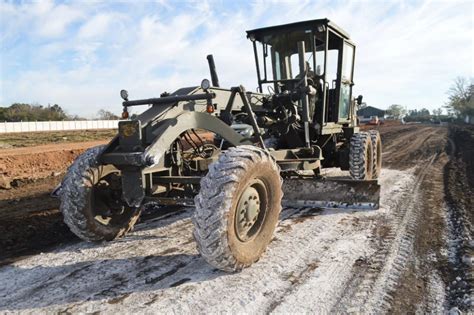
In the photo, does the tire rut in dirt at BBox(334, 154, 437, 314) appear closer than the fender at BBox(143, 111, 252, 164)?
Yes

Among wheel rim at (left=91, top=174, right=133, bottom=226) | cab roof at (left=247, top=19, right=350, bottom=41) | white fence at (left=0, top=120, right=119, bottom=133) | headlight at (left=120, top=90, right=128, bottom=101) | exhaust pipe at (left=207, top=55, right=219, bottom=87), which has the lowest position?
wheel rim at (left=91, top=174, right=133, bottom=226)

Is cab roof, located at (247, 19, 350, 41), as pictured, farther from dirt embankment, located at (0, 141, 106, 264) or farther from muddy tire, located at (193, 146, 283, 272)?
dirt embankment, located at (0, 141, 106, 264)

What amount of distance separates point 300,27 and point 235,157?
3.99 m

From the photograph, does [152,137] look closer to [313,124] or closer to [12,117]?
[313,124]

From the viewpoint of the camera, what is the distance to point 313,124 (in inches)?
289

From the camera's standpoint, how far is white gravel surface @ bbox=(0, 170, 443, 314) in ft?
11.1

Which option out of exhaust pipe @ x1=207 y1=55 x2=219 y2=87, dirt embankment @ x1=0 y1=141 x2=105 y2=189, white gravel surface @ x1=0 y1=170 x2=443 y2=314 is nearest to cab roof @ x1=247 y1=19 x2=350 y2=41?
exhaust pipe @ x1=207 y1=55 x2=219 y2=87

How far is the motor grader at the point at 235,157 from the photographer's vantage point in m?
3.92

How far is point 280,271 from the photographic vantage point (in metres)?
4.07

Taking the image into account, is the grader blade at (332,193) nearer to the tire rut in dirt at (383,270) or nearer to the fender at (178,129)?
the tire rut in dirt at (383,270)

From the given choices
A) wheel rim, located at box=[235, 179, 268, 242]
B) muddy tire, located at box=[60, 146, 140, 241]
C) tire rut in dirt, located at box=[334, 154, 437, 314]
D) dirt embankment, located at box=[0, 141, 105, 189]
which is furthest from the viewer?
dirt embankment, located at box=[0, 141, 105, 189]

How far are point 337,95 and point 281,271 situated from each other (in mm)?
4598

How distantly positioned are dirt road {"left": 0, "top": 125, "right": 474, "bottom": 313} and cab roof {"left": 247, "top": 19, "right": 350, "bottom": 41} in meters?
3.22

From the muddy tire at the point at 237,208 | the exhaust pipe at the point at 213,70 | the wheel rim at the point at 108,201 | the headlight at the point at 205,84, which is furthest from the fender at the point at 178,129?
the exhaust pipe at the point at 213,70
